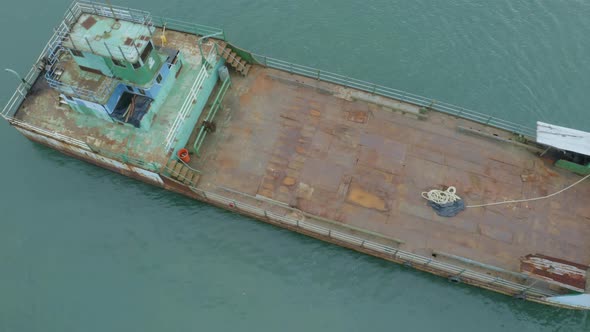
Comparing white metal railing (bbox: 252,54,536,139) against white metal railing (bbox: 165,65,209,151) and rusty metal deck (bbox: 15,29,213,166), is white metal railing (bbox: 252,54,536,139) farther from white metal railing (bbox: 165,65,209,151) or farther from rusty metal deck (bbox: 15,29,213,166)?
rusty metal deck (bbox: 15,29,213,166)

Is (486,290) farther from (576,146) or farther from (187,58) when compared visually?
(187,58)

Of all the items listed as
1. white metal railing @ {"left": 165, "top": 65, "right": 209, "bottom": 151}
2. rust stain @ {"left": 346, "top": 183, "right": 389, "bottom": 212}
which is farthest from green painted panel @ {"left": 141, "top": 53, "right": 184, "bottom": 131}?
rust stain @ {"left": 346, "top": 183, "right": 389, "bottom": 212}

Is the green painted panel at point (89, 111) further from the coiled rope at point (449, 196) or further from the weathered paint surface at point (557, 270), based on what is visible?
the weathered paint surface at point (557, 270)

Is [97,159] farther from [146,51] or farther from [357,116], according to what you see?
[357,116]

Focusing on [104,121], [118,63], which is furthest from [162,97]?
[104,121]

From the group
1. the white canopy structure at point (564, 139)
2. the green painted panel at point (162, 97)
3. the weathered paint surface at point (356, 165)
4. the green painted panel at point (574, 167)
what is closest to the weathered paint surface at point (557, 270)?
the weathered paint surface at point (356, 165)
